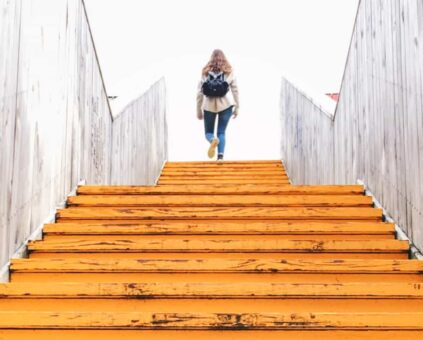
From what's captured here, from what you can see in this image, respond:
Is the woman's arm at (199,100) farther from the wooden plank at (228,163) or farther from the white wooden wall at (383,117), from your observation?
the white wooden wall at (383,117)

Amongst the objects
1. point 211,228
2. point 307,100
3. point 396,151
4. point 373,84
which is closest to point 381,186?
point 396,151

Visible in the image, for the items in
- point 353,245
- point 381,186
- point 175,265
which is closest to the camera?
point 175,265

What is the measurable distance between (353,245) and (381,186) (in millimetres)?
1041

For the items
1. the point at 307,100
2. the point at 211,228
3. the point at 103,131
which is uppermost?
the point at 307,100

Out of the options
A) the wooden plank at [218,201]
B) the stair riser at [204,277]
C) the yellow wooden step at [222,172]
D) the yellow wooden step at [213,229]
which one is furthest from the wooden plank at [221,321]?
the yellow wooden step at [222,172]

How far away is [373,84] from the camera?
4.94 meters

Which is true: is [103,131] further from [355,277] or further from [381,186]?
[355,277]

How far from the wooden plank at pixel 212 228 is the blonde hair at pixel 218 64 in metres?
4.30

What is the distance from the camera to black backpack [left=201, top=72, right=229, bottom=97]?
816 centimetres

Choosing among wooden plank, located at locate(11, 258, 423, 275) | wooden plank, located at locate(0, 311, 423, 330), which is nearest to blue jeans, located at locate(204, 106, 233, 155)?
wooden plank, located at locate(11, 258, 423, 275)

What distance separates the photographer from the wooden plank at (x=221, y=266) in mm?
3248

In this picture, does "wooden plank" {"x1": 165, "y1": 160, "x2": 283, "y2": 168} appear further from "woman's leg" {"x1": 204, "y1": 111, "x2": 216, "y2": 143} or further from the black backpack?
the black backpack

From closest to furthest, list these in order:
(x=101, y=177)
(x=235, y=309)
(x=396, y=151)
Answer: (x=235, y=309) < (x=396, y=151) < (x=101, y=177)

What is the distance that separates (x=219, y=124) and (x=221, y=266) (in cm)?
541
